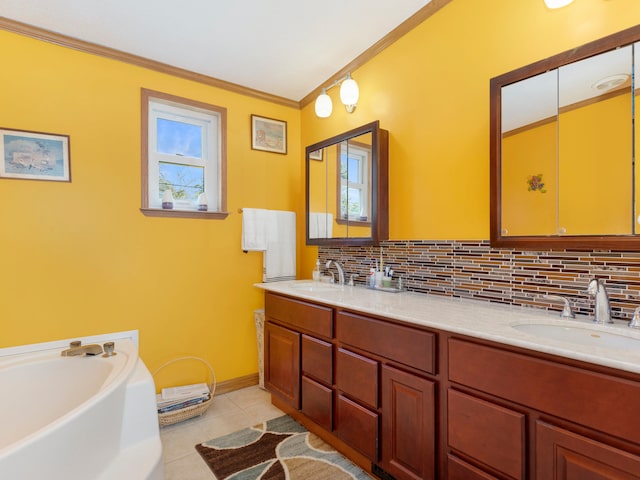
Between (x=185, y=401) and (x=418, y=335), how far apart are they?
1.71 m

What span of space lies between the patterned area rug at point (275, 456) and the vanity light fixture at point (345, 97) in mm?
2156

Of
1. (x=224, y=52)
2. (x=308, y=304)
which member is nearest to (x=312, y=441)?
(x=308, y=304)

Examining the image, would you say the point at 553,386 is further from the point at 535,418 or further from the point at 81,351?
the point at 81,351

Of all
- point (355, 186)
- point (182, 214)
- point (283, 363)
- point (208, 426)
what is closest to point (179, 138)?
point (182, 214)

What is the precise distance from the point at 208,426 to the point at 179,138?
205cm

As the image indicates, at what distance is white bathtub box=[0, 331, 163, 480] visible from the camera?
3.28 feet

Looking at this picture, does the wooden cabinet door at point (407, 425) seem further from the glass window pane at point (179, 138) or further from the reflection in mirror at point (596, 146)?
the glass window pane at point (179, 138)

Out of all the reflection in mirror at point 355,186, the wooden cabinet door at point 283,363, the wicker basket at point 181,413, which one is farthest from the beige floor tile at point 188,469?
the reflection in mirror at point 355,186

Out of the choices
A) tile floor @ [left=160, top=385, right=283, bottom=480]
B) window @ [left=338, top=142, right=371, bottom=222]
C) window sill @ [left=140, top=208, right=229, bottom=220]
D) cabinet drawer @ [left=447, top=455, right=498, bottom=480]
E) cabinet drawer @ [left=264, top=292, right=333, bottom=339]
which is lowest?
tile floor @ [left=160, top=385, right=283, bottom=480]

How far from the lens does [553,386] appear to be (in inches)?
38.0

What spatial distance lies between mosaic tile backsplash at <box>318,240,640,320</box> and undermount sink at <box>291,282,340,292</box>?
334mm

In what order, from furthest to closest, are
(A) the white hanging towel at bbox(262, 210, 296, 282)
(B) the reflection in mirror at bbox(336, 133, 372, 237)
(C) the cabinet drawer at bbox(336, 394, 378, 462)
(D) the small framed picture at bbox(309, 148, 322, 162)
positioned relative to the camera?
1. (A) the white hanging towel at bbox(262, 210, 296, 282)
2. (D) the small framed picture at bbox(309, 148, 322, 162)
3. (B) the reflection in mirror at bbox(336, 133, 372, 237)
4. (C) the cabinet drawer at bbox(336, 394, 378, 462)

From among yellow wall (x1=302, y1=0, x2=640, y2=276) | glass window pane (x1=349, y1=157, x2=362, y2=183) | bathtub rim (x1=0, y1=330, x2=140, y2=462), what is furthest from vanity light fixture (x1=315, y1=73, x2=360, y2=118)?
bathtub rim (x1=0, y1=330, x2=140, y2=462)

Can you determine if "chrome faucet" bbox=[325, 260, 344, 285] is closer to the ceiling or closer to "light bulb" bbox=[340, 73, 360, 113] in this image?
"light bulb" bbox=[340, 73, 360, 113]
